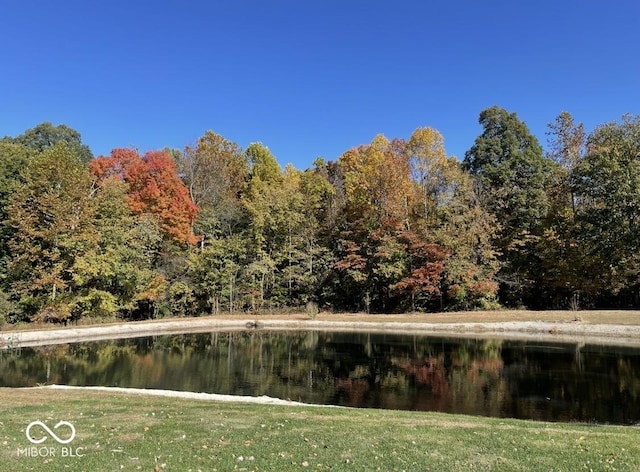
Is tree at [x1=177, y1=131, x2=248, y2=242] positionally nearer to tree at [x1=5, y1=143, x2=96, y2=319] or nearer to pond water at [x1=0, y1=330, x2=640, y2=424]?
tree at [x1=5, y1=143, x2=96, y2=319]

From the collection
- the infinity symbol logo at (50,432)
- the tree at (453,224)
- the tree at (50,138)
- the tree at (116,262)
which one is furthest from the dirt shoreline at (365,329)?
the tree at (50,138)

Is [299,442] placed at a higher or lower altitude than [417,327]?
higher

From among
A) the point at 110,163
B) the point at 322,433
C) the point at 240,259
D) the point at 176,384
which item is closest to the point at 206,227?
the point at 240,259

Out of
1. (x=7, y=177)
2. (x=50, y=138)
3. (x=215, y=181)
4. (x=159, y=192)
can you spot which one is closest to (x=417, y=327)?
(x=159, y=192)

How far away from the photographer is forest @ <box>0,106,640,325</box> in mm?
35594

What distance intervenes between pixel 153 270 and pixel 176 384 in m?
27.1

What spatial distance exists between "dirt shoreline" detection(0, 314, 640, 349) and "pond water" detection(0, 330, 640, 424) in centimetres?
263

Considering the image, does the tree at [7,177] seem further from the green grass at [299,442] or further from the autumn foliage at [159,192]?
the green grass at [299,442]

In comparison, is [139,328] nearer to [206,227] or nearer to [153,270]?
[153,270]

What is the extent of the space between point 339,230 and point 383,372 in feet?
96.1

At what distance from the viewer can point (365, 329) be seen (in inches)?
Answer: 1452

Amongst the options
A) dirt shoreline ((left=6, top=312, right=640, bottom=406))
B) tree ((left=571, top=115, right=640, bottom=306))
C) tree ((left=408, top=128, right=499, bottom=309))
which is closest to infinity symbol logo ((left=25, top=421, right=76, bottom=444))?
dirt shoreline ((left=6, top=312, right=640, bottom=406))

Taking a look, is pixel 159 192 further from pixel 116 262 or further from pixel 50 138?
pixel 50 138

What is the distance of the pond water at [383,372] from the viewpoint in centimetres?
1459
